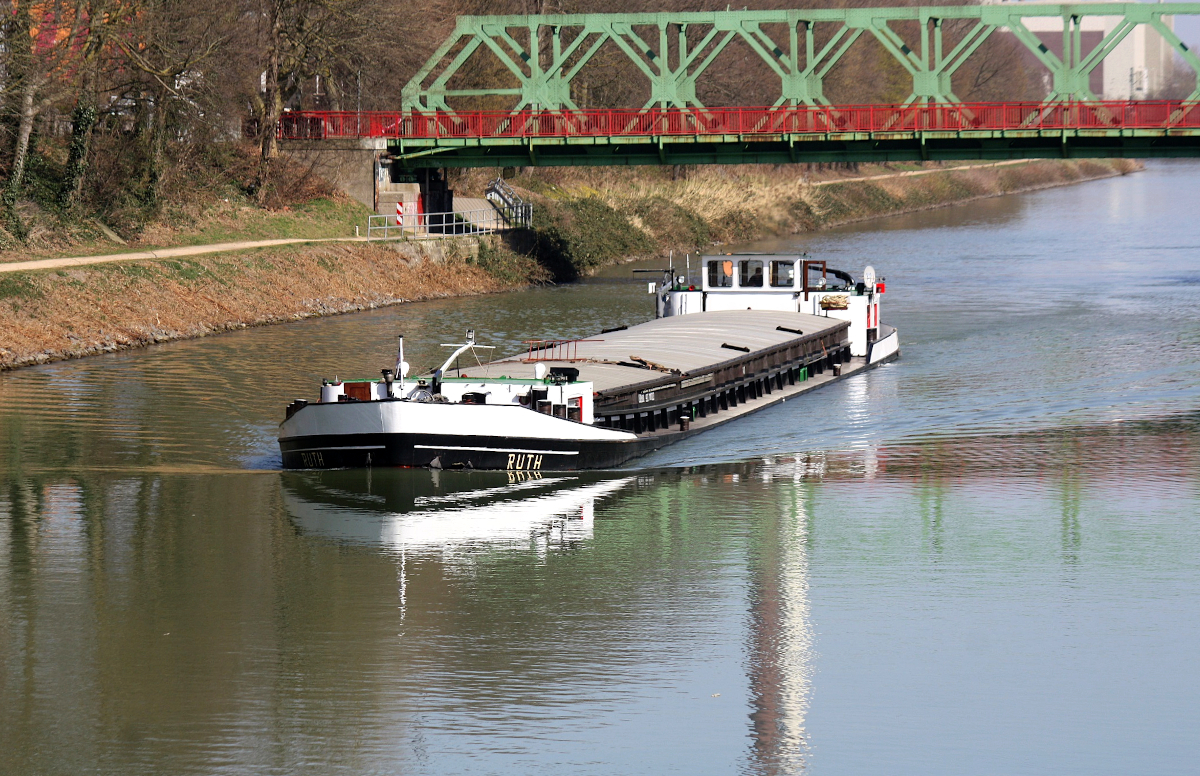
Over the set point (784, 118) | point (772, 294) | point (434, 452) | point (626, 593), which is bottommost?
point (626, 593)

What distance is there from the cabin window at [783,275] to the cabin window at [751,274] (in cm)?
38

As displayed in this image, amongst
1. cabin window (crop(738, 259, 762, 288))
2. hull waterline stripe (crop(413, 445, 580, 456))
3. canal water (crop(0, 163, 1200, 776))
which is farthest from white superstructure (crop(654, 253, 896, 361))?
hull waterline stripe (crop(413, 445, 580, 456))

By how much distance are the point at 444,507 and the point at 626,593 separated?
240 inches

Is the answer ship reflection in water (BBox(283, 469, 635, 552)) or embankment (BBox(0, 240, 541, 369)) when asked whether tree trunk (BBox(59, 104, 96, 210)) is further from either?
ship reflection in water (BBox(283, 469, 635, 552))

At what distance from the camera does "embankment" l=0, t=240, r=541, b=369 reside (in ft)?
144

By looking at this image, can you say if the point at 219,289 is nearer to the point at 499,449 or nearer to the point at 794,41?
the point at 499,449

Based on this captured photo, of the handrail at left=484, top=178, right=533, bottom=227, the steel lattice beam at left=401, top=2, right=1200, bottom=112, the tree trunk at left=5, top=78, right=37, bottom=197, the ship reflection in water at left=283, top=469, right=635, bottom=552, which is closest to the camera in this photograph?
the ship reflection in water at left=283, top=469, right=635, bottom=552

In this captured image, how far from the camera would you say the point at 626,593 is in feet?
67.7

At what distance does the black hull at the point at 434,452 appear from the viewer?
26.9m

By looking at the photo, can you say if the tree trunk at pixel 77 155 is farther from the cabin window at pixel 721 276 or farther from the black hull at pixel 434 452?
the black hull at pixel 434 452

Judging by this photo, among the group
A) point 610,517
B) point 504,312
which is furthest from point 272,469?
point 504,312

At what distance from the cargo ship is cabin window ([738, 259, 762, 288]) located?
1.69 meters

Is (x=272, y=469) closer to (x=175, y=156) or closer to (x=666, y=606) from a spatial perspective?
(x=666, y=606)

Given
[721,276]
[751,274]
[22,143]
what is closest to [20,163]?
[22,143]
